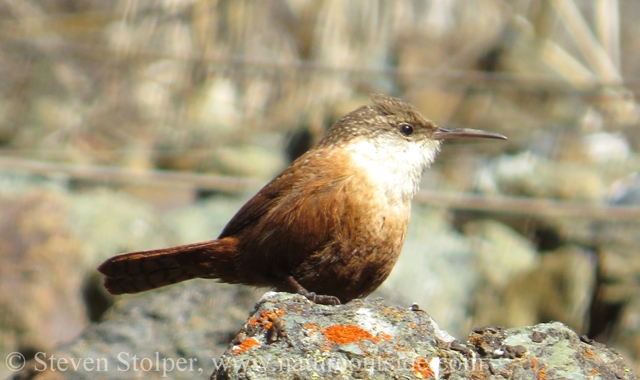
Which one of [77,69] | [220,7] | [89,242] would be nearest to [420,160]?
[89,242]

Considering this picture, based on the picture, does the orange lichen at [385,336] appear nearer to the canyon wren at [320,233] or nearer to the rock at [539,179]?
the canyon wren at [320,233]

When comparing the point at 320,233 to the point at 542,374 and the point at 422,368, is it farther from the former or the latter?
the point at 542,374

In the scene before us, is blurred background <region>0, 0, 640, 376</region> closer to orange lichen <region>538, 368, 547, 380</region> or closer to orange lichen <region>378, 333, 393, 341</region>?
orange lichen <region>538, 368, 547, 380</region>

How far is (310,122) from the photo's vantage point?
960 centimetres

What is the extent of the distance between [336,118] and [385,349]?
252 inches

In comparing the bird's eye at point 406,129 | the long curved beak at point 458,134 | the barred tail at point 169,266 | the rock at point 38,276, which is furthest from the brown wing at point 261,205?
the rock at point 38,276

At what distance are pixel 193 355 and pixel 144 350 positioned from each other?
0.28 meters

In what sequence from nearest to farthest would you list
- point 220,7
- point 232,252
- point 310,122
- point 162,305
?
point 232,252 → point 162,305 → point 310,122 → point 220,7

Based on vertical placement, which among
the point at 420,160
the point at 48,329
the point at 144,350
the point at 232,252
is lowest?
the point at 48,329

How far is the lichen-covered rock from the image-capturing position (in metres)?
3.07

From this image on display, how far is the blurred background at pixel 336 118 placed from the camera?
7453 mm

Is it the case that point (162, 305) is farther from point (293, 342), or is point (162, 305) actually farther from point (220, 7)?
point (220, 7)

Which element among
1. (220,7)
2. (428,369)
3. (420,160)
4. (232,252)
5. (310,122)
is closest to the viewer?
(428,369)

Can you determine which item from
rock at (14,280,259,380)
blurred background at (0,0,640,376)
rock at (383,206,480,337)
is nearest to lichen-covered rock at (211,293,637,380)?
rock at (14,280,259,380)
